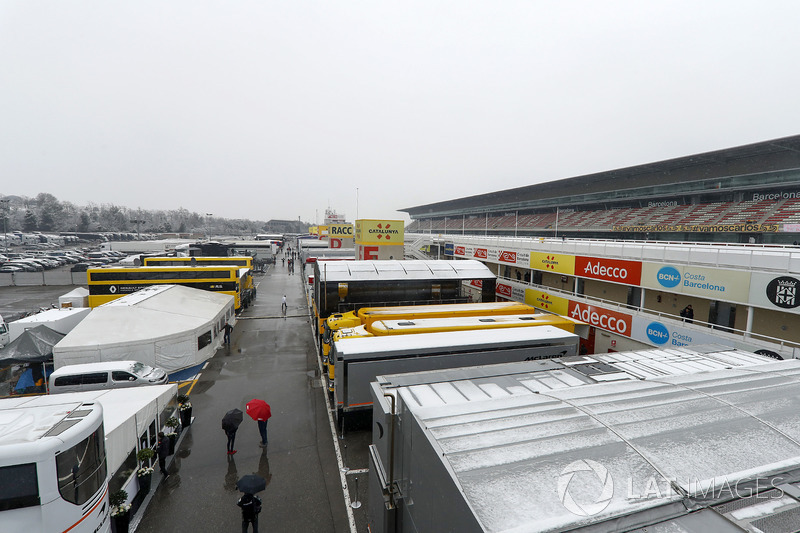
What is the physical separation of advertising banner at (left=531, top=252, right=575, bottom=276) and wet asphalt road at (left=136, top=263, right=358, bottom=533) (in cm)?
1195

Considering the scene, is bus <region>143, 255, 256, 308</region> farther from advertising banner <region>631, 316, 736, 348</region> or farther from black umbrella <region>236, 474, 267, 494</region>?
advertising banner <region>631, 316, 736, 348</region>

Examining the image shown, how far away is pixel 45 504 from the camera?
505cm

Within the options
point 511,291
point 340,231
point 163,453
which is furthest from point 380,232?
point 163,453

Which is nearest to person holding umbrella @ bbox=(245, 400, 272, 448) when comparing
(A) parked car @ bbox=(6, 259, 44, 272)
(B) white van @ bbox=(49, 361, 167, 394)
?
(B) white van @ bbox=(49, 361, 167, 394)

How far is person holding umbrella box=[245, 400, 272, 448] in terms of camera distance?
9500mm

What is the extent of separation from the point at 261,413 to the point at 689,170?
44127mm

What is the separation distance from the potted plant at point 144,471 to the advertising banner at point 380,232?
20957 millimetres

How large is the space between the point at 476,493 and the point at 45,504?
243 inches

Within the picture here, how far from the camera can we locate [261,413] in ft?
31.6

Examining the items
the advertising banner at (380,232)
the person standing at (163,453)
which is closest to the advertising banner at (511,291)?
the advertising banner at (380,232)

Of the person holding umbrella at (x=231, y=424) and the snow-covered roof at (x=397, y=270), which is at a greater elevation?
the snow-covered roof at (x=397, y=270)

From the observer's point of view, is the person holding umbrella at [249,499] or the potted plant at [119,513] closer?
the person holding umbrella at [249,499]

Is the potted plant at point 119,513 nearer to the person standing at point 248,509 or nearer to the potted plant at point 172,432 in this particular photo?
the person standing at point 248,509

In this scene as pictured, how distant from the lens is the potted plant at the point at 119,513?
22.2 ft
